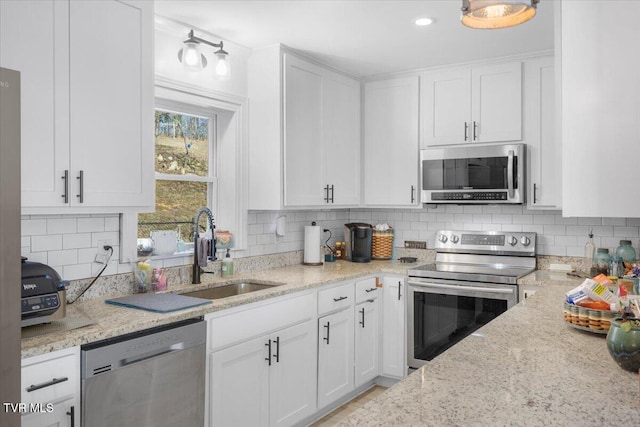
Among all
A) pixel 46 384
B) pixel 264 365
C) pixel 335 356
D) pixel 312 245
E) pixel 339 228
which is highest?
pixel 339 228

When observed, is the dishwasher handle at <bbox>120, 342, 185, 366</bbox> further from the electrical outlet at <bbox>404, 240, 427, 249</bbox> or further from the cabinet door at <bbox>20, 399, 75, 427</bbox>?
the electrical outlet at <bbox>404, 240, 427, 249</bbox>

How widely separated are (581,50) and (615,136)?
15.8 inches

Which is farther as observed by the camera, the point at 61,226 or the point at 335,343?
the point at 335,343

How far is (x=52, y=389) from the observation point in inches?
71.0

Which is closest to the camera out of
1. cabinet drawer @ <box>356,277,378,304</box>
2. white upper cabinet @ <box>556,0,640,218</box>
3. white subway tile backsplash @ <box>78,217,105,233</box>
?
white upper cabinet @ <box>556,0,640,218</box>

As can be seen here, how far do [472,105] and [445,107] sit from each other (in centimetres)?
21

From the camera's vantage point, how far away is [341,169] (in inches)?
160

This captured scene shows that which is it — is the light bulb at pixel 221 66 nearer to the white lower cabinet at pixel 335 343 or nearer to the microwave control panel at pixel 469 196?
the white lower cabinet at pixel 335 343

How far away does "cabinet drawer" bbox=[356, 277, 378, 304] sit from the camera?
3595 millimetres

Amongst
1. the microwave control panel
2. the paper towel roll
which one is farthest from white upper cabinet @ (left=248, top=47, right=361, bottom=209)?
the microwave control panel

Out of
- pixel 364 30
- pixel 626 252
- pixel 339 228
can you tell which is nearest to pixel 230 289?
pixel 339 228

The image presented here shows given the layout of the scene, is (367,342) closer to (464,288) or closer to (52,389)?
(464,288)

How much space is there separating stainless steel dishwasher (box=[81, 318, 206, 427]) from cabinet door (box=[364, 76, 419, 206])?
2264 mm

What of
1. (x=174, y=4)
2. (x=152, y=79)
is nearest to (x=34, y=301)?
(x=152, y=79)
